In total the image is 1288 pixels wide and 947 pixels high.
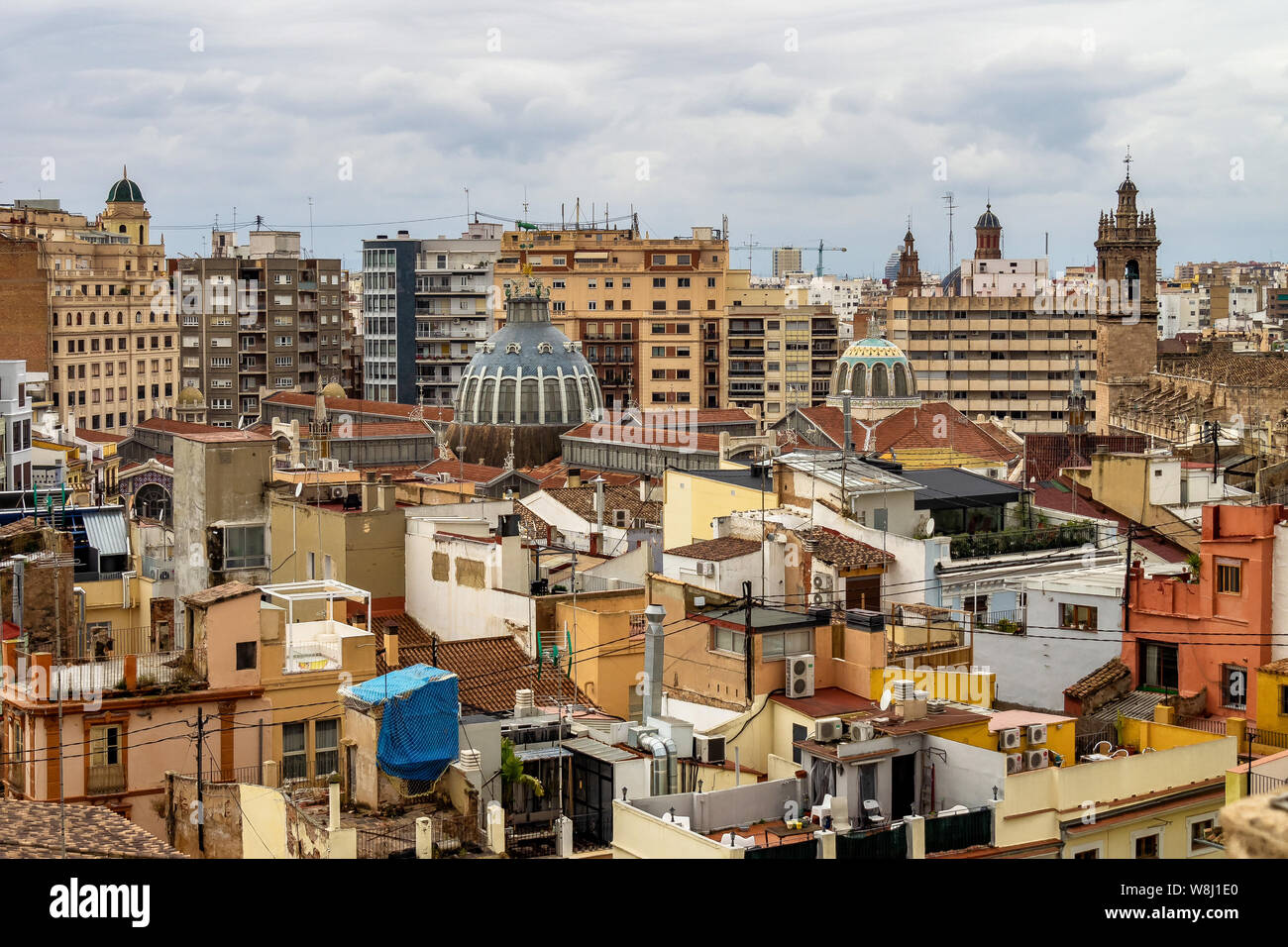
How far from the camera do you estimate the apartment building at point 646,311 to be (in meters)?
105

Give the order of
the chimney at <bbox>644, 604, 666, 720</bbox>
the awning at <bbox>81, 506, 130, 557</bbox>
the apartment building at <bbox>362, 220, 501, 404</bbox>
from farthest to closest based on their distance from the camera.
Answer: the apartment building at <bbox>362, 220, 501, 404</bbox> → the awning at <bbox>81, 506, 130, 557</bbox> → the chimney at <bbox>644, 604, 666, 720</bbox>

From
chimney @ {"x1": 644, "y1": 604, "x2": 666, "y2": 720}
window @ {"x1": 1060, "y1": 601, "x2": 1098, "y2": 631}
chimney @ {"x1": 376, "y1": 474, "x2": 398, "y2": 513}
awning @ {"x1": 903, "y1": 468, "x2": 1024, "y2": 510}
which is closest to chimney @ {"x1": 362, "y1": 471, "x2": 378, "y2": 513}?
chimney @ {"x1": 376, "y1": 474, "x2": 398, "y2": 513}

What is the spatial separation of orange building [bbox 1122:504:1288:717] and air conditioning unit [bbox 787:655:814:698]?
521 cm

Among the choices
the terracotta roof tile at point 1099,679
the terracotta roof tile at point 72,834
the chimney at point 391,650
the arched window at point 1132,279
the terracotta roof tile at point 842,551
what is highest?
the arched window at point 1132,279

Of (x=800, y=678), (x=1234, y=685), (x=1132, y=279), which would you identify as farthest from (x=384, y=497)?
(x=1132, y=279)

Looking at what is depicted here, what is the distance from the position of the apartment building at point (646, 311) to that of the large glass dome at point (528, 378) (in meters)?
26.7

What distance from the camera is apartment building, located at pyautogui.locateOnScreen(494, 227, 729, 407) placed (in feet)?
346

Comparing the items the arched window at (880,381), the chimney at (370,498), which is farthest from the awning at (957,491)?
the arched window at (880,381)

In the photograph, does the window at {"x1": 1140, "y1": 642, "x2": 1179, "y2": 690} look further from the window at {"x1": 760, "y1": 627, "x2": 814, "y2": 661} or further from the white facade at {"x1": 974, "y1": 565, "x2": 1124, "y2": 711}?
the window at {"x1": 760, "y1": 627, "x2": 814, "y2": 661}

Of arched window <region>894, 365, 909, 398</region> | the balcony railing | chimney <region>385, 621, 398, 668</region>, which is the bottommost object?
the balcony railing

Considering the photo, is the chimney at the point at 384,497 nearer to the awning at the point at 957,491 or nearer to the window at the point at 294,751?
the awning at the point at 957,491

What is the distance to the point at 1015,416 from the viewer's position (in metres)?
111

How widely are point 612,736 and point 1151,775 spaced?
5.85 meters
